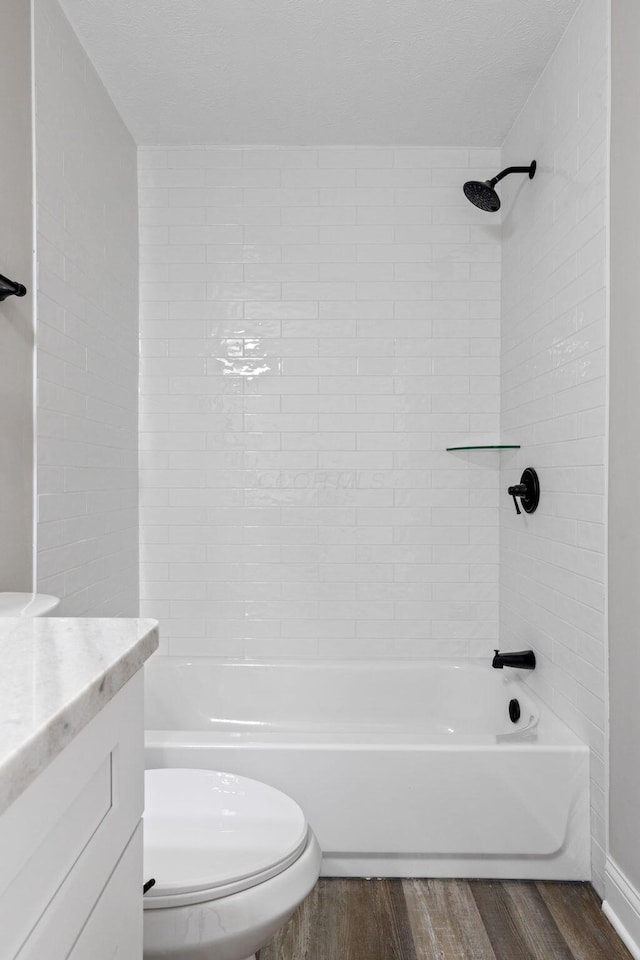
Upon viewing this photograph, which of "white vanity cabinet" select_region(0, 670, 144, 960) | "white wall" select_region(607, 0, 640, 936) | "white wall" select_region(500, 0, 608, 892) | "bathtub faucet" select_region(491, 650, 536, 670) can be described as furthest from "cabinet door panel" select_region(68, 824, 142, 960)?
"bathtub faucet" select_region(491, 650, 536, 670)

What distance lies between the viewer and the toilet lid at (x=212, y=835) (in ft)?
4.17

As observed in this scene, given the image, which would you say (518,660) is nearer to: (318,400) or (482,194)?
(318,400)

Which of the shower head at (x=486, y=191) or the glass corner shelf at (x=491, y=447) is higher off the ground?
the shower head at (x=486, y=191)

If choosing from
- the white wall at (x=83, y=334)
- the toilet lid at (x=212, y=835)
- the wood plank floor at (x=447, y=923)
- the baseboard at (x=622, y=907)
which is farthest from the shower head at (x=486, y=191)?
the wood plank floor at (x=447, y=923)

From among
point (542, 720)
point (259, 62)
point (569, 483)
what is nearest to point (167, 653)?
point (542, 720)

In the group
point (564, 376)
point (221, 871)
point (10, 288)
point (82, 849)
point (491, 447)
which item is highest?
point (10, 288)

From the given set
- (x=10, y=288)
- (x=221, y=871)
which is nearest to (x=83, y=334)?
(x=10, y=288)

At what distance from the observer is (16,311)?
1.88 metres

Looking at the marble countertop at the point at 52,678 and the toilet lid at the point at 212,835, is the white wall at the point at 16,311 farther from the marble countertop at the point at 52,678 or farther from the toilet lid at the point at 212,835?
the marble countertop at the point at 52,678

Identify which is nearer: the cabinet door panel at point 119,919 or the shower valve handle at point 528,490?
the cabinet door panel at point 119,919

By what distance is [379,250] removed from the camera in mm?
3092

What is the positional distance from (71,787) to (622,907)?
5.77ft

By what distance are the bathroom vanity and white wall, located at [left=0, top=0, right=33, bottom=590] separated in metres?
0.89

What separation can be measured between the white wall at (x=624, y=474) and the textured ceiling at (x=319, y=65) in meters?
0.53
